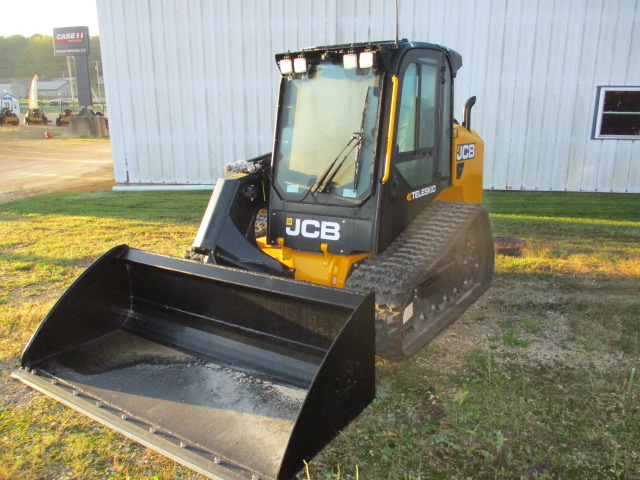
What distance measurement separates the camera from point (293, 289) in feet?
10.7

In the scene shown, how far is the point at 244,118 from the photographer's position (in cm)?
1164

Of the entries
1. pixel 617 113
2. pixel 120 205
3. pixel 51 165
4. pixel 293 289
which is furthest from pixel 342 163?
pixel 51 165

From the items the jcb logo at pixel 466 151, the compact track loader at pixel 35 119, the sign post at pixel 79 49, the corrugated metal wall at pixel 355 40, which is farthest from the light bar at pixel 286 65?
the compact track loader at pixel 35 119

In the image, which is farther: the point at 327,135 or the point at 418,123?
the point at 418,123

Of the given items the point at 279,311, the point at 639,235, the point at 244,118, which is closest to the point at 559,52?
the point at 639,235

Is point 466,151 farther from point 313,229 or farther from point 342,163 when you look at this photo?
point 313,229

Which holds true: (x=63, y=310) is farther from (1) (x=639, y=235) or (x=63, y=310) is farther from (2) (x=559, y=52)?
(2) (x=559, y=52)

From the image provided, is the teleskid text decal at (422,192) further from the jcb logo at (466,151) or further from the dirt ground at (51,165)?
the dirt ground at (51,165)

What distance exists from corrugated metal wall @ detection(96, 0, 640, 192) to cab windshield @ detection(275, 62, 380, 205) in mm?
7260

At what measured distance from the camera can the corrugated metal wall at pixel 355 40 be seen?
10297mm

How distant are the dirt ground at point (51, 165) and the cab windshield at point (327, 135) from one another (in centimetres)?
950

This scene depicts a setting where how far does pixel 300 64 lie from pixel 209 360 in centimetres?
231

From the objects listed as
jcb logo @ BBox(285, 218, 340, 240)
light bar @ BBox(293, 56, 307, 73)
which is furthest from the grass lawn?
light bar @ BBox(293, 56, 307, 73)

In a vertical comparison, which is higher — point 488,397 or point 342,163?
point 342,163
